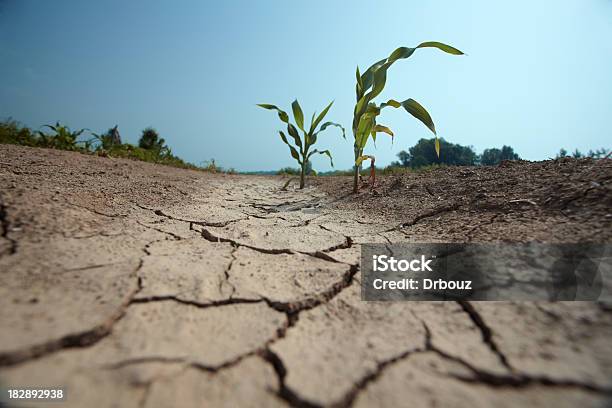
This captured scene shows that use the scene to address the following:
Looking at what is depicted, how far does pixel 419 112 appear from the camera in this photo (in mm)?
2066

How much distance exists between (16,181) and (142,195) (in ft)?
2.15

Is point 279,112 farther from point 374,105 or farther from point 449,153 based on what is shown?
point 449,153

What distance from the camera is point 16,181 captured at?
1514 millimetres

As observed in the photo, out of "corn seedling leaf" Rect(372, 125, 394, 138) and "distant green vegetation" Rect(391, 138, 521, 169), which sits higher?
"distant green vegetation" Rect(391, 138, 521, 169)

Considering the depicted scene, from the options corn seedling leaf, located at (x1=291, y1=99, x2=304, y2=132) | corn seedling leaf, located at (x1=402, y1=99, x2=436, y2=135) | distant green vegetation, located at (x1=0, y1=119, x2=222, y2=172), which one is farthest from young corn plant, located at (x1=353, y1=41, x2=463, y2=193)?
distant green vegetation, located at (x1=0, y1=119, x2=222, y2=172)

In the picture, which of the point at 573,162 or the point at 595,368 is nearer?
the point at 595,368

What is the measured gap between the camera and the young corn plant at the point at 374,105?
2.06 meters

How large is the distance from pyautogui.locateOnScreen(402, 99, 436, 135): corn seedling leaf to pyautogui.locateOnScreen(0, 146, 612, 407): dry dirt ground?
32.2 inches

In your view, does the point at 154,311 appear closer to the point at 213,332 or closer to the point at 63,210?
the point at 213,332

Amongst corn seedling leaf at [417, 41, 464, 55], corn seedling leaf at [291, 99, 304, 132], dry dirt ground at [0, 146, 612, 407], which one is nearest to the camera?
dry dirt ground at [0, 146, 612, 407]

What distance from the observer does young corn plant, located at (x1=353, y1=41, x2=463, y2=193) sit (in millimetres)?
2061

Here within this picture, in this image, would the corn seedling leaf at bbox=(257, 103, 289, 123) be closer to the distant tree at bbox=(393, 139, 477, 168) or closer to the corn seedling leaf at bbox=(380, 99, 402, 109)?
the corn seedling leaf at bbox=(380, 99, 402, 109)

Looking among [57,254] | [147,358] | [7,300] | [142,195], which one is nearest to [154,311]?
[147,358]

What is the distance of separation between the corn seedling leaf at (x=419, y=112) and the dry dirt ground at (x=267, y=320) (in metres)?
0.82
